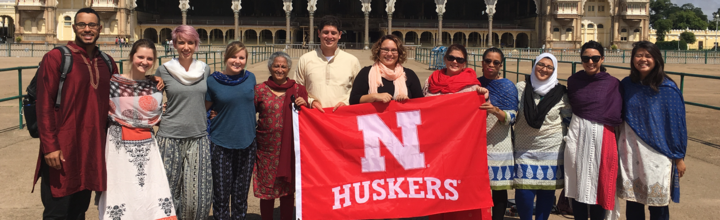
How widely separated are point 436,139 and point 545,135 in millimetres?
820

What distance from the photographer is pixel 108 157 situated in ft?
12.1

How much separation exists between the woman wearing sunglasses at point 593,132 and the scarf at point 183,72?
2.75m

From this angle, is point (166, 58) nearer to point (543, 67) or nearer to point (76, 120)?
point (76, 120)

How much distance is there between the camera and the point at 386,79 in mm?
4250

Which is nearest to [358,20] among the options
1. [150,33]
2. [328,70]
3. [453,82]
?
[150,33]

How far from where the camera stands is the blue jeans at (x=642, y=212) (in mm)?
4031

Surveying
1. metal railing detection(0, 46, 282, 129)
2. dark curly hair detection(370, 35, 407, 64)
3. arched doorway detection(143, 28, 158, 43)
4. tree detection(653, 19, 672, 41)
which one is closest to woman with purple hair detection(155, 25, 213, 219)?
dark curly hair detection(370, 35, 407, 64)

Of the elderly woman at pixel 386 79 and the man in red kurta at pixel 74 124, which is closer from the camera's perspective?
the man in red kurta at pixel 74 124

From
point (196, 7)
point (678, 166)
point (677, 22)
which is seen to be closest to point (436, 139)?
point (678, 166)

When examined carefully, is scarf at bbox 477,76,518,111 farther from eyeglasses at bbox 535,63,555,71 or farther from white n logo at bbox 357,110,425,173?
white n logo at bbox 357,110,425,173

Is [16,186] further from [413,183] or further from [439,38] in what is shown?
[439,38]

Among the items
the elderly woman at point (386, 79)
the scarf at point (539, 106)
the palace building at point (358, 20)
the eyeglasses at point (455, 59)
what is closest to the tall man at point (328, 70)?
the elderly woman at point (386, 79)

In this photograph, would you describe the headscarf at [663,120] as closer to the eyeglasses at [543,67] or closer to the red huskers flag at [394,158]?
the eyeglasses at [543,67]

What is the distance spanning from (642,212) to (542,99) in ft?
3.74
